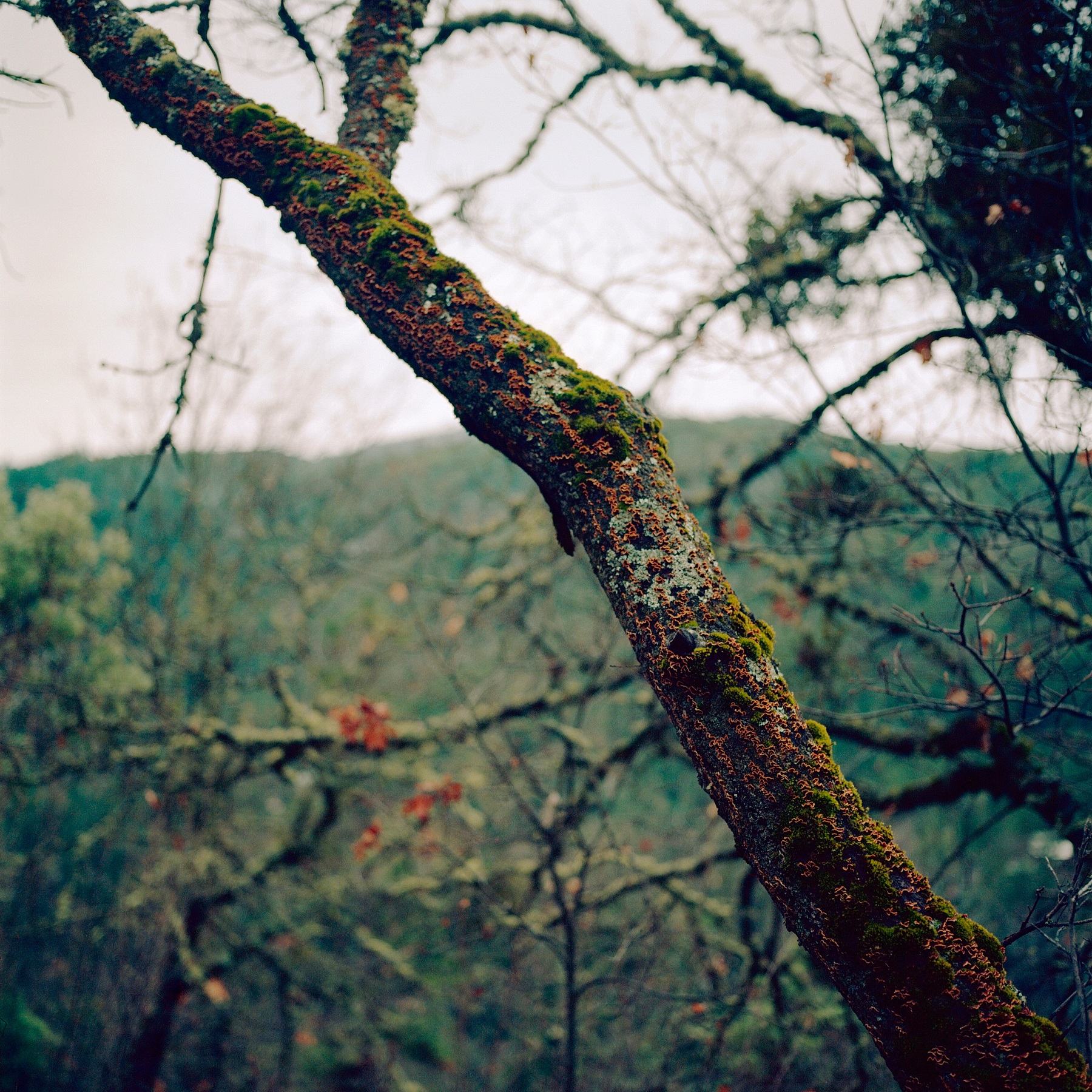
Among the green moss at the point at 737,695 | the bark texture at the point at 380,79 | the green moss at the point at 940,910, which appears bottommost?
the green moss at the point at 940,910

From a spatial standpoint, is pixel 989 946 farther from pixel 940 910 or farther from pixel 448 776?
pixel 448 776

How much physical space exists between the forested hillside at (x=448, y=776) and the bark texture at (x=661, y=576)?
0.97 metres

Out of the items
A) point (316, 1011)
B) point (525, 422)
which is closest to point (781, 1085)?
point (525, 422)

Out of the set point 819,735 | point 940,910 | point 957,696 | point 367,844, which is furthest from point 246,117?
point 367,844

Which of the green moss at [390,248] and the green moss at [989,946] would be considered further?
the green moss at [390,248]

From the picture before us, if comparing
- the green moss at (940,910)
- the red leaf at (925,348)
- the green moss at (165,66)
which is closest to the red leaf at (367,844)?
the green moss at (940,910)

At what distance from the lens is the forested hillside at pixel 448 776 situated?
359 centimetres

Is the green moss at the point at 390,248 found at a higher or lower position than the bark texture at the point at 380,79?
lower

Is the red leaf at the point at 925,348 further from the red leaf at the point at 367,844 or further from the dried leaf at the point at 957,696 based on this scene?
the red leaf at the point at 367,844

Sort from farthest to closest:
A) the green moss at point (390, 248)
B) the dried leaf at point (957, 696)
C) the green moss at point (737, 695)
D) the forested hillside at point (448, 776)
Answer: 1. the forested hillside at point (448, 776)
2. the dried leaf at point (957, 696)
3. the green moss at point (390, 248)
4. the green moss at point (737, 695)

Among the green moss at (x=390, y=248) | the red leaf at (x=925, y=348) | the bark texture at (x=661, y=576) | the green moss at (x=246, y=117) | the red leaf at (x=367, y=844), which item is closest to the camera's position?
the bark texture at (x=661, y=576)

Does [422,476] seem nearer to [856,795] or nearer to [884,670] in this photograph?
[884,670]

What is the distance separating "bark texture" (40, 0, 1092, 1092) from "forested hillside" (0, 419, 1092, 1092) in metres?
0.97

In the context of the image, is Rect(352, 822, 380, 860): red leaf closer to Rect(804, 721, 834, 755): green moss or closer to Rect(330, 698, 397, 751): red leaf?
Rect(330, 698, 397, 751): red leaf
